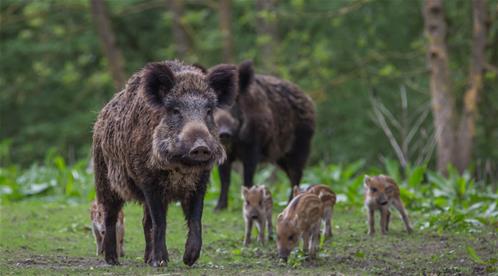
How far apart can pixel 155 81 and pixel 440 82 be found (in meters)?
10.1

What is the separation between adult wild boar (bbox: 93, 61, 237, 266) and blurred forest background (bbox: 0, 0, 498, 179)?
8391 mm

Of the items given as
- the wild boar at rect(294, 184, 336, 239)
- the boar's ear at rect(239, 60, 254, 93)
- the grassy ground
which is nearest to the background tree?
the grassy ground

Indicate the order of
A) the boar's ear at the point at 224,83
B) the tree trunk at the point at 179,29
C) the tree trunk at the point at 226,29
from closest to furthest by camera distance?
1. the boar's ear at the point at 224,83
2. the tree trunk at the point at 226,29
3. the tree trunk at the point at 179,29

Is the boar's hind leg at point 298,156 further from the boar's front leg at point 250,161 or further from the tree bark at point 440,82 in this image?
the tree bark at point 440,82

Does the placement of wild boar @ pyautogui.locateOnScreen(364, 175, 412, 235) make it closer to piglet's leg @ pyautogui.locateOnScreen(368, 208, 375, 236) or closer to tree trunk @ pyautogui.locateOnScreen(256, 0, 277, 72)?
piglet's leg @ pyautogui.locateOnScreen(368, 208, 375, 236)

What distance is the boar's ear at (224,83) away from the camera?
9.50m

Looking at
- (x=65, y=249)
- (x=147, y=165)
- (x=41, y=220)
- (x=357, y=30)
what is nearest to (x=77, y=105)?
(x=357, y=30)

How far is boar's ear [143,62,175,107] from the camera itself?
901cm

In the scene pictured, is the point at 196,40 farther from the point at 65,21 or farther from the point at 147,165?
the point at 147,165

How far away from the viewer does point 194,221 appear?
9023 millimetres

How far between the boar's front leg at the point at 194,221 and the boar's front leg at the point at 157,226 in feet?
0.71

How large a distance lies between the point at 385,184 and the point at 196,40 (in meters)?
16.3

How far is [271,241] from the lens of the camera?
11.6 m

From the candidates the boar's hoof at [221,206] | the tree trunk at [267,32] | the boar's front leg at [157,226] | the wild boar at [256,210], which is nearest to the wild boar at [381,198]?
the wild boar at [256,210]
